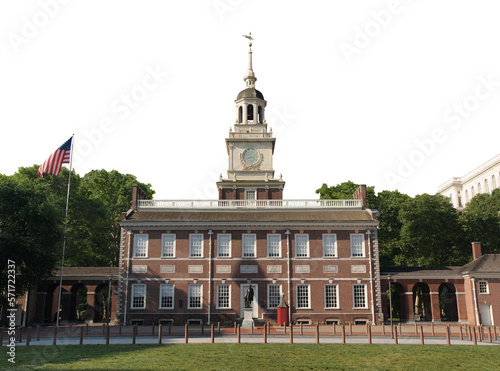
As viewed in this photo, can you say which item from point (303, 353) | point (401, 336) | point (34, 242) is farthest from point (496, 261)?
point (34, 242)

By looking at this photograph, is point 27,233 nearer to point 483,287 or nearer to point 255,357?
point 255,357

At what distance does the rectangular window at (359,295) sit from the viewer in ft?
126

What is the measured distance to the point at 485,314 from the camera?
37594mm

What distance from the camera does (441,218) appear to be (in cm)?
5291

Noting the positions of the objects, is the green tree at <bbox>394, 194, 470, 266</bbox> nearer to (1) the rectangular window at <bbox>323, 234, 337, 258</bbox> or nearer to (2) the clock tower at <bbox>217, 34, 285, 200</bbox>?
(2) the clock tower at <bbox>217, 34, 285, 200</bbox>

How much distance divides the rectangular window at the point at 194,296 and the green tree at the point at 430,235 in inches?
995

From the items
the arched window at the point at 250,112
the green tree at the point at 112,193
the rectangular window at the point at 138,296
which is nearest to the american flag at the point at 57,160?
the rectangular window at the point at 138,296

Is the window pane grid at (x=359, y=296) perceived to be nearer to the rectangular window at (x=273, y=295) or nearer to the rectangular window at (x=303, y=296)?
the rectangular window at (x=303, y=296)

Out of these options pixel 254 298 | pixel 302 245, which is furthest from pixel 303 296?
pixel 302 245

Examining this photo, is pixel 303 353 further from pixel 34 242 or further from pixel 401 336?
pixel 34 242

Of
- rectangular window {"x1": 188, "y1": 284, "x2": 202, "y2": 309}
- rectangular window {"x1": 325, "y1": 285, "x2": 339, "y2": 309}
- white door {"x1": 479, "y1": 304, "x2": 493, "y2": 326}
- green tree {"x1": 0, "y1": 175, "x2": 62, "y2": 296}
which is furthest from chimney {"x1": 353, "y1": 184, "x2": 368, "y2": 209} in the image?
green tree {"x1": 0, "y1": 175, "x2": 62, "y2": 296}

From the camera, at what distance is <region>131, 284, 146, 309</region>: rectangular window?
125 feet

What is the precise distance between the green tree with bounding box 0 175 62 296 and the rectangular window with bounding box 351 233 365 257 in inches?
931

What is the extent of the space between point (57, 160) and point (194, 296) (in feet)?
50.7
